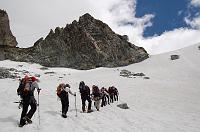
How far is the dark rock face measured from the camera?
76.2 meters

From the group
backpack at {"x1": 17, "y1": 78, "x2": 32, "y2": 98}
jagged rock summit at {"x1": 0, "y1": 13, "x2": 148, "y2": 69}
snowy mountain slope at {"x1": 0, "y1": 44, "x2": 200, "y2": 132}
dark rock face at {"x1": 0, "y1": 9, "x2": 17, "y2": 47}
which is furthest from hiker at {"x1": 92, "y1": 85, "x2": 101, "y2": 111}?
dark rock face at {"x1": 0, "y1": 9, "x2": 17, "y2": 47}

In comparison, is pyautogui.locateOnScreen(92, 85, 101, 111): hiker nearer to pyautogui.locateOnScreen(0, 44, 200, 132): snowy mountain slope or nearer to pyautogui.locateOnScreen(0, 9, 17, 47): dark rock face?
pyautogui.locateOnScreen(0, 44, 200, 132): snowy mountain slope

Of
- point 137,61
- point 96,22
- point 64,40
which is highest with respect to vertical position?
point 96,22

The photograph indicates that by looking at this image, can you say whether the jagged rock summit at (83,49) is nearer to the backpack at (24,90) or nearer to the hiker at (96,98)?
the hiker at (96,98)

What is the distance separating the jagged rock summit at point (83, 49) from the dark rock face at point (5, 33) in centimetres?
571

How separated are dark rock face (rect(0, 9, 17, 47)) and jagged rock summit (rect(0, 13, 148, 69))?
571cm

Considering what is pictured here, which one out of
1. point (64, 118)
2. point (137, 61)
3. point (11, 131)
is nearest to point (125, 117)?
point (64, 118)

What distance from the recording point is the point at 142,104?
91.0 ft

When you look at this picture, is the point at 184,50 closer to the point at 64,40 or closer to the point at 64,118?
the point at 64,40

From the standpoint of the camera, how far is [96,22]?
7762 centimetres

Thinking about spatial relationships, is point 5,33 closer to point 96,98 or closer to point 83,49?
point 83,49

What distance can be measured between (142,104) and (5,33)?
5763cm

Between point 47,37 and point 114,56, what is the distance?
1582cm

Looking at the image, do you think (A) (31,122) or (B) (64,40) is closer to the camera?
(A) (31,122)
